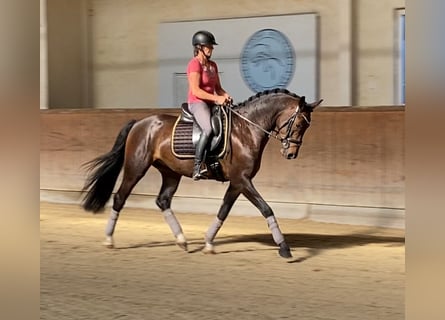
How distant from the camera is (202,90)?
614cm

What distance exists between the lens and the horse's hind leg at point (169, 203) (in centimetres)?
643

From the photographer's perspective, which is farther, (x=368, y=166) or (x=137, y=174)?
(x=368, y=166)

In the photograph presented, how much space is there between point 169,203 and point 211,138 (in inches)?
31.1

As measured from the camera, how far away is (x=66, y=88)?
469 inches

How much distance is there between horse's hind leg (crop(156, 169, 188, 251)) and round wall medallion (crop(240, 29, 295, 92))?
3.99 m

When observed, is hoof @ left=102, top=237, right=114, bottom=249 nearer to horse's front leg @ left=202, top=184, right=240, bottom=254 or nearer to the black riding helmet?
horse's front leg @ left=202, top=184, right=240, bottom=254

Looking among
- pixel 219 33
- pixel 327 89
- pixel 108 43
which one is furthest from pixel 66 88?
pixel 327 89

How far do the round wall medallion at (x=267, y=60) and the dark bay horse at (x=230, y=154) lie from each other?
4030mm

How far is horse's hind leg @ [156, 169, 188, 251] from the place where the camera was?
21.1 feet

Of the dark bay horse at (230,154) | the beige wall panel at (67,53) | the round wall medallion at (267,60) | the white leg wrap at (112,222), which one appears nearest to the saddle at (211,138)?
the dark bay horse at (230,154)

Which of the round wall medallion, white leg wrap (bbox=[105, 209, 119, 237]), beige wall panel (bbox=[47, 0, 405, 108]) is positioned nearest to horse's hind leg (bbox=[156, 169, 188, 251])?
white leg wrap (bbox=[105, 209, 119, 237])

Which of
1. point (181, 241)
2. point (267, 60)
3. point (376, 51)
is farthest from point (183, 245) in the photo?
point (267, 60)

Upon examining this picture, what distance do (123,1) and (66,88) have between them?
1.65 meters

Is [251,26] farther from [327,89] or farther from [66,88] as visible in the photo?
[66,88]
